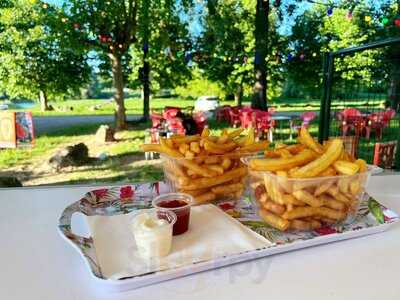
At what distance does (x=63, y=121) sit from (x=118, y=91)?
0.54 metres

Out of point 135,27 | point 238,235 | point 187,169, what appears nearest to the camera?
point 238,235

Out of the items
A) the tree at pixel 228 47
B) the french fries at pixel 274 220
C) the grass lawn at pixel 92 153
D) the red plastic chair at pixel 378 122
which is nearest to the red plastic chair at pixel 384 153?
the grass lawn at pixel 92 153

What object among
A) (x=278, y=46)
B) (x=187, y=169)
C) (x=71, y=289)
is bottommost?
(x=71, y=289)

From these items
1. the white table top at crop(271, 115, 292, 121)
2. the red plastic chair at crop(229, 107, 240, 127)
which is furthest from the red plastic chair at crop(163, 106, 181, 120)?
the white table top at crop(271, 115, 292, 121)

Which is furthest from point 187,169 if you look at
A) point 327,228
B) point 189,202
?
point 327,228

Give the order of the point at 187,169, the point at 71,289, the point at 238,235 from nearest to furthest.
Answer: the point at 71,289
the point at 238,235
the point at 187,169

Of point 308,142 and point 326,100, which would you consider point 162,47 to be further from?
point 308,142

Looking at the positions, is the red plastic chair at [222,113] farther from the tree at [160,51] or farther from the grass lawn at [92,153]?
the tree at [160,51]

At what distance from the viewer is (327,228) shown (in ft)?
2.30

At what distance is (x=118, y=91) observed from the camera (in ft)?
10.6

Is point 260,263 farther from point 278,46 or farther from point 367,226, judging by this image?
point 278,46

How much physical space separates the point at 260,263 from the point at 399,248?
28 centimetres

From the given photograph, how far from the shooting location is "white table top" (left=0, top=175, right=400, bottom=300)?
523mm

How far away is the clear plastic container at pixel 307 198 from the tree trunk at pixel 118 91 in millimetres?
2660
